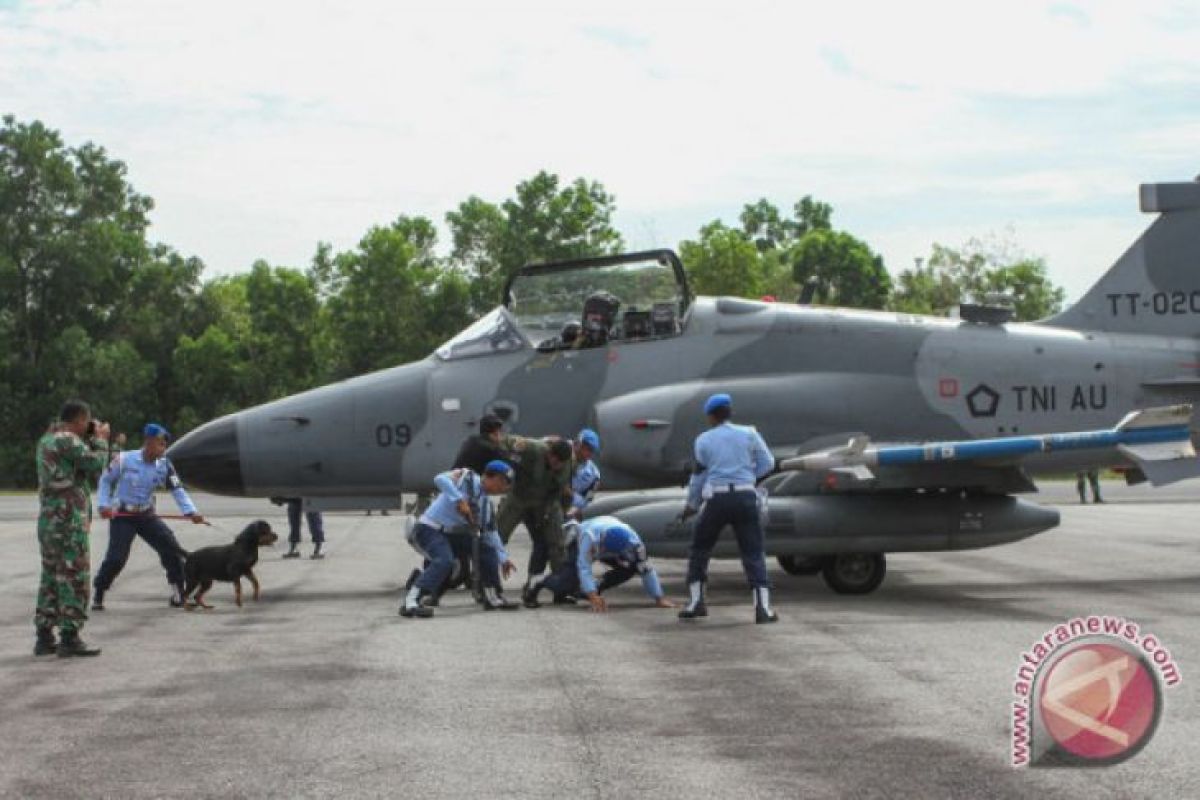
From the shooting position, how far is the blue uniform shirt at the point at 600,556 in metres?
15.2

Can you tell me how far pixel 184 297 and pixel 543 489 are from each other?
2792 inches

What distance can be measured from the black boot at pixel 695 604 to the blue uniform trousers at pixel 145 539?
5020 millimetres

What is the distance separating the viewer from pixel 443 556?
49.1 ft

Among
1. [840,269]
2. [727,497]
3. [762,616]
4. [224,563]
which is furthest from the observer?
[840,269]

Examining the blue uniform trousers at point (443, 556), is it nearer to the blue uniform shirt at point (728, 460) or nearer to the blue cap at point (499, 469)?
the blue cap at point (499, 469)

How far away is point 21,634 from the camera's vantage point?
1366 centimetres

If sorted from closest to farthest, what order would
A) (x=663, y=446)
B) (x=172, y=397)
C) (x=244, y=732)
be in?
(x=244, y=732) → (x=663, y=446) → (x=172, y=397)

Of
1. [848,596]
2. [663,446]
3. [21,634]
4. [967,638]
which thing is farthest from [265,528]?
[967,638]

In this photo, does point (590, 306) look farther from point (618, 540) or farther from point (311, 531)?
point (311, 531)

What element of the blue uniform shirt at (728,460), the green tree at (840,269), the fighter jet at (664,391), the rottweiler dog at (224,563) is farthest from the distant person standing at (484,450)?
the green tree at (840,269)

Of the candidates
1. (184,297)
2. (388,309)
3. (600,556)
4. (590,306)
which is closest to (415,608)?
(600,556)

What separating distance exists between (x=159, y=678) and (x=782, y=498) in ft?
→ 22.3

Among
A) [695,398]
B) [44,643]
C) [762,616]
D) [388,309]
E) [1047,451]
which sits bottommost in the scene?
[762,616]

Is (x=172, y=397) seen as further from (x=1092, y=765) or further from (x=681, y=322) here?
(x=1092, y=765)
